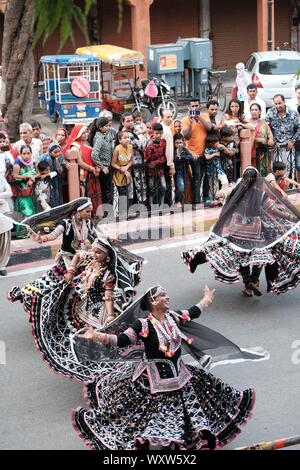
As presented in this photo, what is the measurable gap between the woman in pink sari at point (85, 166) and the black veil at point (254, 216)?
3.11 metres

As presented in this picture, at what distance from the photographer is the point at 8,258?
12594mm

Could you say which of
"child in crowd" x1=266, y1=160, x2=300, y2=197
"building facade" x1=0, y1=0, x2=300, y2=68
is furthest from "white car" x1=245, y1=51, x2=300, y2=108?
"child in crowd" x1=266, y1=160, x2=300, y2=197

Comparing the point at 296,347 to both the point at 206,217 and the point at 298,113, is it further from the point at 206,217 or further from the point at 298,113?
the point at 298,113

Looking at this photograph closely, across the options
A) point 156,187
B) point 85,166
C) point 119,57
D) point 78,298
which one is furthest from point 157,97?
point 78,298

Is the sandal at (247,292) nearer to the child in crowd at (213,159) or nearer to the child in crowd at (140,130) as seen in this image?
the child in crowd at (213,159)

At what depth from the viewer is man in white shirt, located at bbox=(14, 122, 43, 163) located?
563 inches

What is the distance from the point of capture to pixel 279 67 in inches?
1040

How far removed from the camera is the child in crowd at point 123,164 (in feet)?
46.4

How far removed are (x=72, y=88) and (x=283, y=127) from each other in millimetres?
9588

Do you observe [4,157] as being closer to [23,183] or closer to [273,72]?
[23,183]

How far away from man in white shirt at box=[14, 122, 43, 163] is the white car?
11.4 m

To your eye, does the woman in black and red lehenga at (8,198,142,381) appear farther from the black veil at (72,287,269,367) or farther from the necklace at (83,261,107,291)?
the black veil at (72,287,269,367)

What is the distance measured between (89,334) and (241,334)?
3.14m
